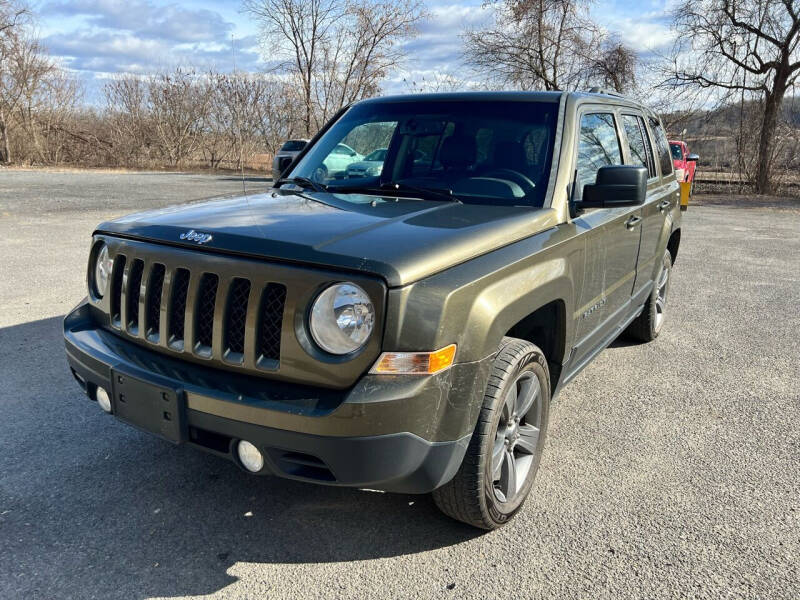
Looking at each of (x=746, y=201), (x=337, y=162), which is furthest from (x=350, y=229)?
(x=746, y=201)

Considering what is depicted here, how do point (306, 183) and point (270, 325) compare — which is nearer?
point (270, 325)

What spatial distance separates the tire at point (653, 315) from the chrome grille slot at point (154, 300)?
153 inches

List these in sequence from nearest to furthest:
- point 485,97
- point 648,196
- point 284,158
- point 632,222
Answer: point 485,97, point 632,222, point 648,196, point 284,158

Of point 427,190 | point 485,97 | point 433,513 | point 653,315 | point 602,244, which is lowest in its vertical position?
point 433,513

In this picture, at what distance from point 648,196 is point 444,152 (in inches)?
69.4

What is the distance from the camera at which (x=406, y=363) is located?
2.15m

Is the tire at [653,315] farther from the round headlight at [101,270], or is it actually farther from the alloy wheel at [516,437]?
the round headlight at [101,270]

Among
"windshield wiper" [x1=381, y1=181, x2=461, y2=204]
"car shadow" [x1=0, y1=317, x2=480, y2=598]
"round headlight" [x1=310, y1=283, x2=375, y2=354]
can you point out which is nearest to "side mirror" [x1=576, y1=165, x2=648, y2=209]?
"windshield wiper" [x1=381, y1=181, x2=461, y2=204]

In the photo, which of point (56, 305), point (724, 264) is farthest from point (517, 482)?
point (724, 264)

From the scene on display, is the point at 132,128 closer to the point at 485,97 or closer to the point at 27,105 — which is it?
the point at 27,105

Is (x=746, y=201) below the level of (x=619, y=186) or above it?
below

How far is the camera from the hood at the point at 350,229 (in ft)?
7.28

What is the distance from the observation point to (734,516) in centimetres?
291

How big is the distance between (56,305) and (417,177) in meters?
4.23
